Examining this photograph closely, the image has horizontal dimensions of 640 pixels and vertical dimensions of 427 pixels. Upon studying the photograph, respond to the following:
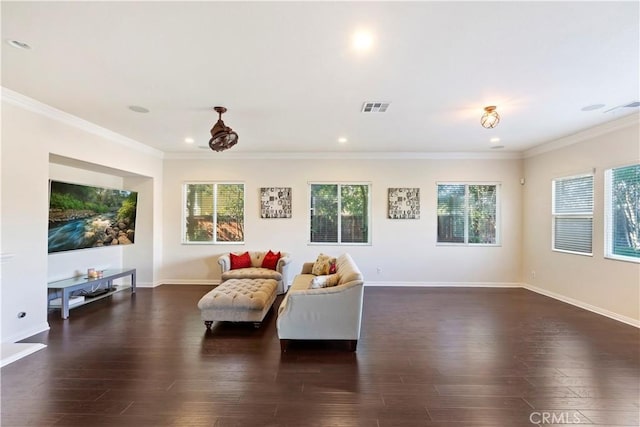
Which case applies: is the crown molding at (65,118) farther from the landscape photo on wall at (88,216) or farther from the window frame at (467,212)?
the window frame at (467,212)

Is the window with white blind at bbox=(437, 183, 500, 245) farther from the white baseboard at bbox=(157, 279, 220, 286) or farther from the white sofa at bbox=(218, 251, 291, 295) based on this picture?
the white baseboard at bbox=(157, 279, 220, 286)

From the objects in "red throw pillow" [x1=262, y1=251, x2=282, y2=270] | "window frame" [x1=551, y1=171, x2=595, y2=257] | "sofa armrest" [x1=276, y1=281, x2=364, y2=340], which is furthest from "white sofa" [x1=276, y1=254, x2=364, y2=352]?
"window frame" [x1=551, y1=171, x2=595, y2=257]

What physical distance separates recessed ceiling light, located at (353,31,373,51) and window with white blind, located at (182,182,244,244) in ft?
15.7

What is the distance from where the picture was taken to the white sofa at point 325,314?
3.18m

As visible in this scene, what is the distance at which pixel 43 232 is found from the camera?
3838mm

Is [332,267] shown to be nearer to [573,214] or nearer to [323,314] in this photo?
[323,314]

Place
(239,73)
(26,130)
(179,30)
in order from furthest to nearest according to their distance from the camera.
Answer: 1. (26,130)
2. (239,73)
3. (179,30)

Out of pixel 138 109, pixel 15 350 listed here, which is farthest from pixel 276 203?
pixel 15 350

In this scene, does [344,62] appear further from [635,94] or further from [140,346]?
[140,346]

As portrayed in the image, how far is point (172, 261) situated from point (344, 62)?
5858 millimetres

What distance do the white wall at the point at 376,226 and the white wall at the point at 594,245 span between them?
37cm

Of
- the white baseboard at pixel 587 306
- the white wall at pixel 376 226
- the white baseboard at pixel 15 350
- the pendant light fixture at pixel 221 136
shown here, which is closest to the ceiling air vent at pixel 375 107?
the pendant light fixture at pixel 221 136

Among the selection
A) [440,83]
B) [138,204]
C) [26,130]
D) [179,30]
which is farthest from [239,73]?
[138,204]

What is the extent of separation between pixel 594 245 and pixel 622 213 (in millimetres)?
634
